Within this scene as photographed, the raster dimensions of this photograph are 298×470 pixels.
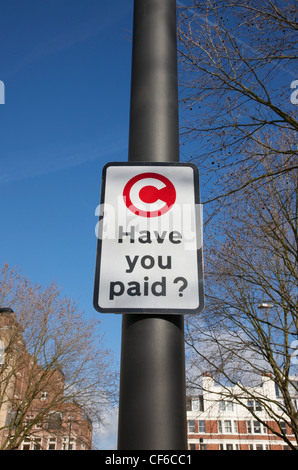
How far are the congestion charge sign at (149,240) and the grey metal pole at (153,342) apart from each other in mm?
71

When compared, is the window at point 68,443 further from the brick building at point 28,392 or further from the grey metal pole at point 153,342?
the grey metal pole at point 153,342

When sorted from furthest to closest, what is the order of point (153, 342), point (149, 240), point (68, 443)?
point (68, 443)
point (149, 240)
point (153, 342)

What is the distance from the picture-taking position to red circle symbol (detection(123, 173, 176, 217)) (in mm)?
1788

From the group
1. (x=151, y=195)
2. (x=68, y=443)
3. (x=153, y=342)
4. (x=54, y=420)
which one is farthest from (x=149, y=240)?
(x=68, y=443)

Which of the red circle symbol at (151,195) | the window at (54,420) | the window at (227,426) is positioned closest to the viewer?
the red circle symbol at (151,195)

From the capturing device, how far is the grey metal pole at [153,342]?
1.39 m

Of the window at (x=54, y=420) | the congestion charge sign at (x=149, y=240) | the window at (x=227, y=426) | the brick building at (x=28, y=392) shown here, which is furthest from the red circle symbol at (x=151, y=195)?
the window at (x=227, y=426)

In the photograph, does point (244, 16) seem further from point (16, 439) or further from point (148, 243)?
point (16, 439)

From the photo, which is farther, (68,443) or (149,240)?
(68,443)

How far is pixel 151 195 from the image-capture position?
183 centimetres

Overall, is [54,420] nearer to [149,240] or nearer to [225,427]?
[149,240]

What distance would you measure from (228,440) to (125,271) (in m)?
89.8

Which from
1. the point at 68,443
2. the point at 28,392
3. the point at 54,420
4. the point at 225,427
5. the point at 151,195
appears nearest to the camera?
the point at 151,195

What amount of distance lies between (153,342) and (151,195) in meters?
0.63
